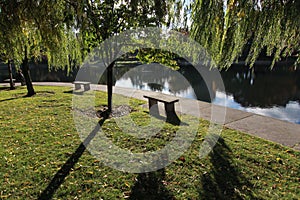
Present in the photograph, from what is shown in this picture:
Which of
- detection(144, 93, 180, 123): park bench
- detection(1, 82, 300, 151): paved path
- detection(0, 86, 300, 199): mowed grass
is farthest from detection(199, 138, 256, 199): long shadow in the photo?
detection(144, 93, 180, 123): park bench

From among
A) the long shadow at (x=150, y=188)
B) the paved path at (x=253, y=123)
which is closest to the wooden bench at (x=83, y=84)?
the paved path at (x=253, y=123)

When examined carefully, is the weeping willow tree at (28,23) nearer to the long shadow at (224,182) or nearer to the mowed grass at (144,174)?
the mowed grass at (144,174)

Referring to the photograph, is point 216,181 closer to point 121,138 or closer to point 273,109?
point 121,138

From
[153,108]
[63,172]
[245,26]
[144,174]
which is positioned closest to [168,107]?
[153,108]

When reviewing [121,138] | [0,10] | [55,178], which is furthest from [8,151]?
[0,10]

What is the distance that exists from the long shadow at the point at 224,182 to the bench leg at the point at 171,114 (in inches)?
84.7

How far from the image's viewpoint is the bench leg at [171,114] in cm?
601

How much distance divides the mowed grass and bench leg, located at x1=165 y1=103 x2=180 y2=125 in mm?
713

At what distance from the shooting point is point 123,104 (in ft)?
26.8

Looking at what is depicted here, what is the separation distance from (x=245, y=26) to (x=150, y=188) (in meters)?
2.59

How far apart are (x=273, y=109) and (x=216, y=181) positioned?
833 centimetres

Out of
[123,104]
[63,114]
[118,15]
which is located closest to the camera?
[118,15]

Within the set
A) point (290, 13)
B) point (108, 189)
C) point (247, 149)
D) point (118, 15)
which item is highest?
point (118, 15)

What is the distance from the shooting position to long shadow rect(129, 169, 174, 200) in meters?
2.96
